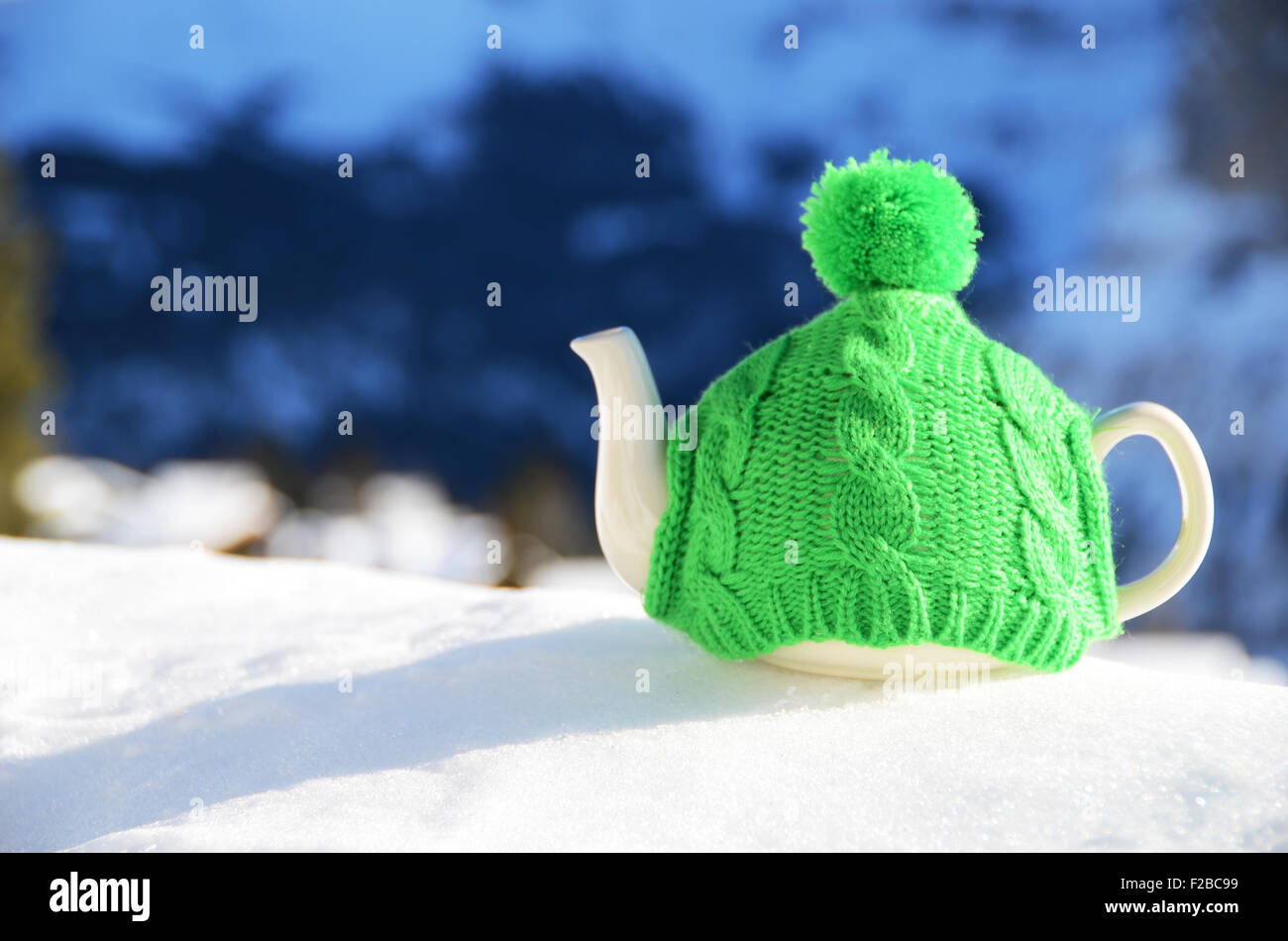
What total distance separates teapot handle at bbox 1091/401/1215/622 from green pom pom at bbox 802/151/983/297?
0.50 ft

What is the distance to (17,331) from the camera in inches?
93.9

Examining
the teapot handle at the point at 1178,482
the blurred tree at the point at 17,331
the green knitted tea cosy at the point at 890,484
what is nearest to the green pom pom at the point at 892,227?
the green knitted tea cosy at the point at 890,484

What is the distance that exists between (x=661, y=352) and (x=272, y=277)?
0.95m

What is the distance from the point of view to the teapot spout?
0.67 meters

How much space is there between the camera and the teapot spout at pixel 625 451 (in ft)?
2.20

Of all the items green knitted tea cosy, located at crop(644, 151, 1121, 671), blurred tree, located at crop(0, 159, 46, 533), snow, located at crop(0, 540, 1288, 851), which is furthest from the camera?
blurred tree, located at crop(0, 159, 46, 533)

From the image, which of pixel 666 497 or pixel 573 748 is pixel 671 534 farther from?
pixel 573 748

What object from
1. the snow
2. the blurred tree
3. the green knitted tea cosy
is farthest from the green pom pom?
the blurred tree

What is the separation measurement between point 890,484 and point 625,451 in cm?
19

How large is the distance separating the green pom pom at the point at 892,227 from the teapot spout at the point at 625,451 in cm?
16

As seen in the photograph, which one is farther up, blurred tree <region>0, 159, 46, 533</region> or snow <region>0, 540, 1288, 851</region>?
blurred tree <region>0, 159, 46, 533</region>

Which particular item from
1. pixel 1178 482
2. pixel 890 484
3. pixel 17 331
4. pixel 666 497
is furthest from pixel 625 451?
pixel 17 331

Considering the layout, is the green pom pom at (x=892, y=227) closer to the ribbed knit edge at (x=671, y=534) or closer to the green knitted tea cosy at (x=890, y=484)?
the green knitted tea cosy at (x=890, y=484)

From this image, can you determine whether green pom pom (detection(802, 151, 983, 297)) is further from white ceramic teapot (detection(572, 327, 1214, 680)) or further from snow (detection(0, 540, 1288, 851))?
snow (detection(0, 540, 1288, 851))
